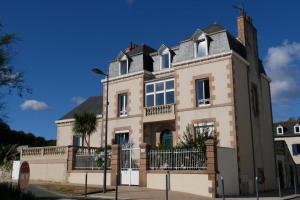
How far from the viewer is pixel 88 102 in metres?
36.4

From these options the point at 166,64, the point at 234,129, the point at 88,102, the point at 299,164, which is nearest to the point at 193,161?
the point at 234,129

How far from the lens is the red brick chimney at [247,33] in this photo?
2564 cm

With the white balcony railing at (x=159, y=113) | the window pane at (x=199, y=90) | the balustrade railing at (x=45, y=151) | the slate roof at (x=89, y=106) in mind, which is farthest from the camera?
the slate roof at (x=89, y=106)

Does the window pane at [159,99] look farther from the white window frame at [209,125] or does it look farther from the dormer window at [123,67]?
the dormer window at [123,67]

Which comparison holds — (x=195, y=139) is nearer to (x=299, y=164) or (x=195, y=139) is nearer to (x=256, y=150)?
(x=256, y=150)

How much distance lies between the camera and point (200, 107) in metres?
23.1

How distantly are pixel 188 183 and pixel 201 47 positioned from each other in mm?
9712

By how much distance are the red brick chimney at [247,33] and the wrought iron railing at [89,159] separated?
1204 centimetres

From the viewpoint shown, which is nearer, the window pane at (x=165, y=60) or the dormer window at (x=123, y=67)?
the window pane at (x=165, y=60)

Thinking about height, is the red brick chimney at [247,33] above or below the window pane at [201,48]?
above

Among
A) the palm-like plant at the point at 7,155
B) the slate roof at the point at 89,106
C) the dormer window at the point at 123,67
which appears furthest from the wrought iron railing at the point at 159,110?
the palm-like plant at the point at 7,155

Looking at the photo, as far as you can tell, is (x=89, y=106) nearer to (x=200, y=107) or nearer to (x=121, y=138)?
(x=121, y=138)

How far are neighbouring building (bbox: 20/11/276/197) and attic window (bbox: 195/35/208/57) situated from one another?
7cm

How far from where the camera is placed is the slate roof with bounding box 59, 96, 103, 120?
3401 cm
